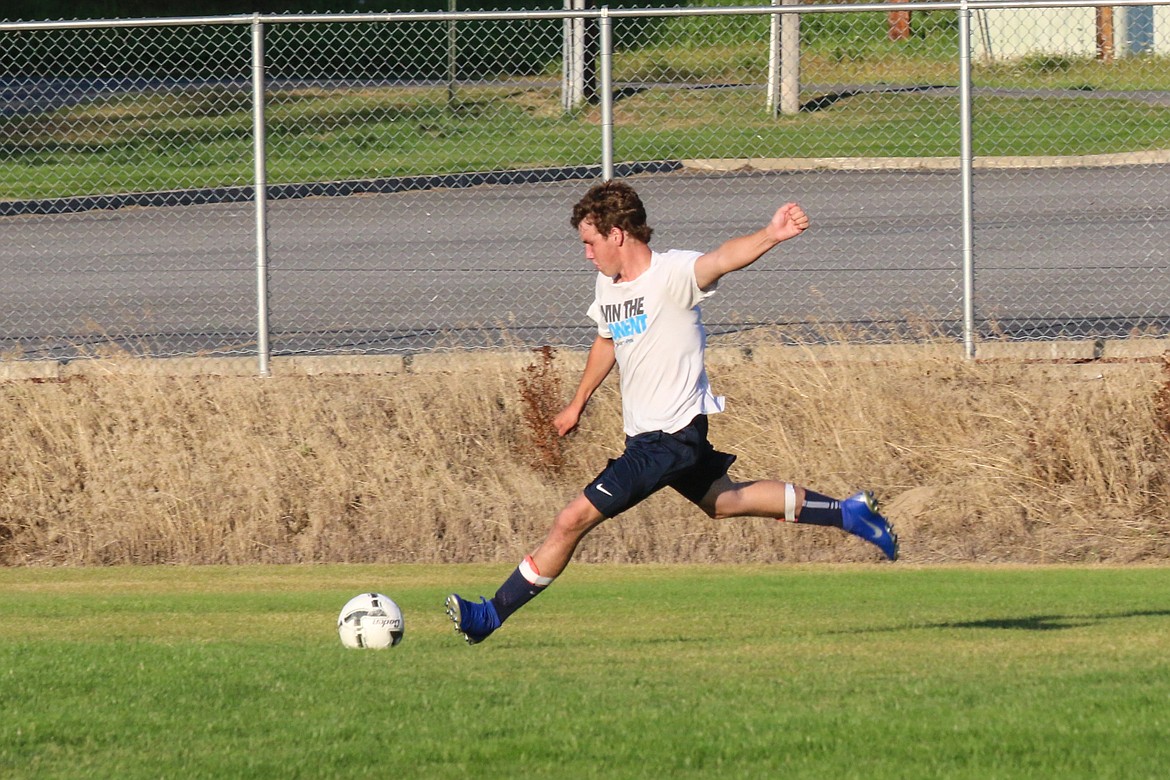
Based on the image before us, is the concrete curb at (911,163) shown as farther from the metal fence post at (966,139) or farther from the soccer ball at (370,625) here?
the soccer ball at (370,625)

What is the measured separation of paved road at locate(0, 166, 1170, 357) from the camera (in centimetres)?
1298

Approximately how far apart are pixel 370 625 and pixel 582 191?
30.3ft

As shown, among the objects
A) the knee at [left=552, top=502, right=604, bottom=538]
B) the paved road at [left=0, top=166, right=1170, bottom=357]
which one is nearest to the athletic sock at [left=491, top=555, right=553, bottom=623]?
the knee at [left=552, top=502, right=604, bottom=538]

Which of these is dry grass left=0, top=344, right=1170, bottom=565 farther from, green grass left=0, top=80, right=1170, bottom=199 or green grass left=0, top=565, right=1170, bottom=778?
green grass left=0, top=80, right=1170, bottom=199

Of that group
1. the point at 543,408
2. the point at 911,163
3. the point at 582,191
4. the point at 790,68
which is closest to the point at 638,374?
the point at 543,408

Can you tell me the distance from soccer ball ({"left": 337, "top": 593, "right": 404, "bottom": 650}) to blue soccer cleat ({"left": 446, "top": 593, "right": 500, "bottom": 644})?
414 mm

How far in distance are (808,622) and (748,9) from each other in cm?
433

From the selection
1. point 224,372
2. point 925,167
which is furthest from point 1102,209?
point 224,372

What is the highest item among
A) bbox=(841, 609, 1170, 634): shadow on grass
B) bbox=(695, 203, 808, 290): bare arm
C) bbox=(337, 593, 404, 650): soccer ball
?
bbox=(695, 203, 808, 290): bare arm

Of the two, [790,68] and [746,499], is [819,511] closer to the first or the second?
[746,499]

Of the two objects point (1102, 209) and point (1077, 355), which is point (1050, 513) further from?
point (1102, 209)

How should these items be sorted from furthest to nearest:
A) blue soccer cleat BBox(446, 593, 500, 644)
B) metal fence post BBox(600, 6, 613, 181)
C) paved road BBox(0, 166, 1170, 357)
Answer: paved road BBox(0, 166, 1170, 357), metal fence post BBox(600, 6, 613, 181), blue soccer cleat BBox(446, 593, 500, 644)

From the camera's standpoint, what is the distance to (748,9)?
1109cm

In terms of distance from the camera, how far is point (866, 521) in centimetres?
761
